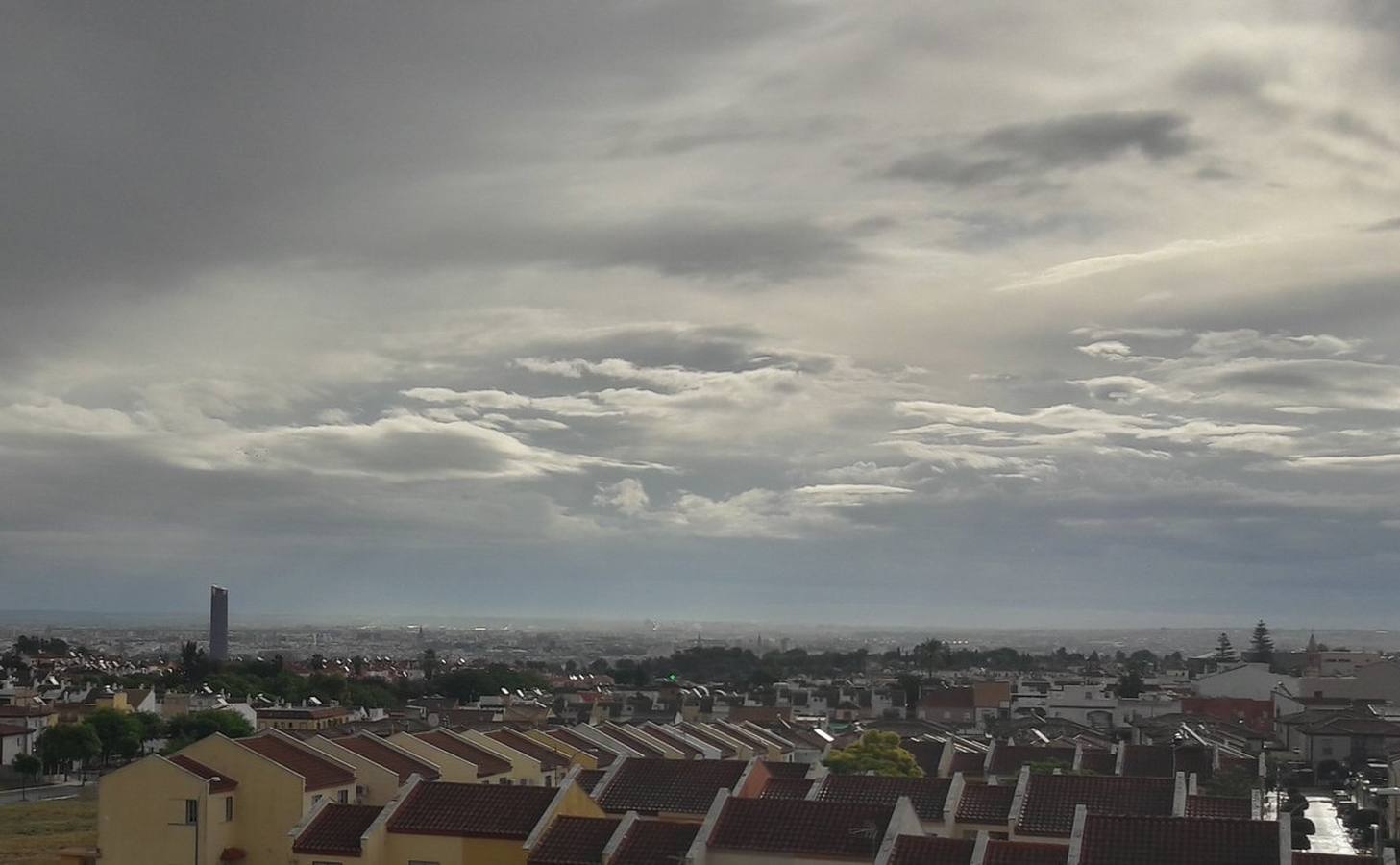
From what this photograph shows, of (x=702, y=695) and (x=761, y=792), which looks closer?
(x=761, y=792)

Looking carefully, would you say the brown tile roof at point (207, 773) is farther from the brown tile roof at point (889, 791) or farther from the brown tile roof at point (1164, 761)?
the brown tile roof at point (1164, 761)

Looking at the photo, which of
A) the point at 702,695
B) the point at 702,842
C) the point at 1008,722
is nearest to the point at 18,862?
the point at 702,842

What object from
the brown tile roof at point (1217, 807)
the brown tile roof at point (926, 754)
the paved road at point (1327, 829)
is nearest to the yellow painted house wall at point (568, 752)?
the brown tile roof at point (926, 754)

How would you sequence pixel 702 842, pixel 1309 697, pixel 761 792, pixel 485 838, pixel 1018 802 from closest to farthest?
pixel 702 842
pixel 485 838
pixel 1018 802
pixel 761 792
pixel 1309 697

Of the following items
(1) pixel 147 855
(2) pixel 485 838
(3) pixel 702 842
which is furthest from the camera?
(1) pixel 147 855

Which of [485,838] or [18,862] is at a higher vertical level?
[485,838]

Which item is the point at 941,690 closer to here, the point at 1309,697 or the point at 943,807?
the point at 1309,697

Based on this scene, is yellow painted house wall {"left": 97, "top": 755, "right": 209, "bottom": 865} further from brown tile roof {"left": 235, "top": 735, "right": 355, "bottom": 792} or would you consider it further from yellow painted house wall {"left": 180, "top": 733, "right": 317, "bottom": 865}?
brown tile roof {"left": 235, "top": 735, "right": 355, "bottom": 792}
